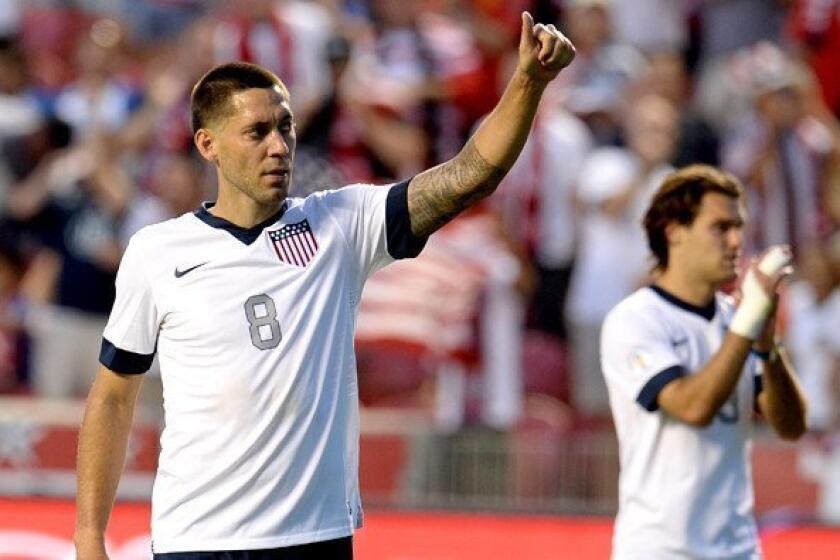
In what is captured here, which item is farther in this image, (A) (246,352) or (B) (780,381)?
(B) (780,381)

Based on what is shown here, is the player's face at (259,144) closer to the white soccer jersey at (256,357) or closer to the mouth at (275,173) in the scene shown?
the mouth at (275,173)

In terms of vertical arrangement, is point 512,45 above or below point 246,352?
above

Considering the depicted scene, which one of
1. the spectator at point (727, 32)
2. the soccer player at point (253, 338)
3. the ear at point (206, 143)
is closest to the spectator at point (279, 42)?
the spectator at point (727, 32)

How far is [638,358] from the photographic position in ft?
19.9

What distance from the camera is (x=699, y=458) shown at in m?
5.95

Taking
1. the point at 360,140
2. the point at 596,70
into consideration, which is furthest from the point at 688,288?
the point at 596,70

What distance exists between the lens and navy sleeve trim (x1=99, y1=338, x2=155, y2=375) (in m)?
5.10

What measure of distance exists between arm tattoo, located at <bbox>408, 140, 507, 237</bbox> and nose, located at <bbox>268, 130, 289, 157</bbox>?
363 millimetres

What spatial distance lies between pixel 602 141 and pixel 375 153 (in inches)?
54.4

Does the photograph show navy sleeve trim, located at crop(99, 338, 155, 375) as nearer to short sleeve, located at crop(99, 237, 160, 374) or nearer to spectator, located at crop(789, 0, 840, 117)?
short sleeve, located at crop(99, 237, 160, 374)

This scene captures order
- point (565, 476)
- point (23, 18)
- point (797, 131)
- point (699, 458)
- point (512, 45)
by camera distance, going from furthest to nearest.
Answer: point (23, 18)
point (512, 45)
point (797, 131)
point (565, 476)
point (699, 458)

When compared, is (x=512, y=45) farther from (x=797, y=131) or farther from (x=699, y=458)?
(x=699, y=458)

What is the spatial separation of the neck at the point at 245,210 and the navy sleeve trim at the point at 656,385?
1523 millimetres

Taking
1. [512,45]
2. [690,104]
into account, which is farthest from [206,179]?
[690,104]
